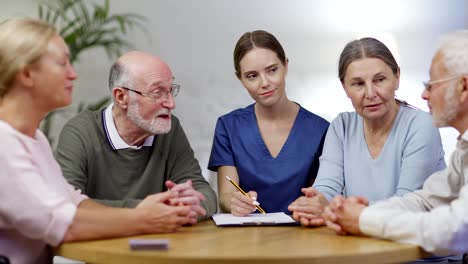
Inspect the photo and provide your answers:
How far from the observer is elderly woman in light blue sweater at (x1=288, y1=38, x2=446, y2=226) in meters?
2.74

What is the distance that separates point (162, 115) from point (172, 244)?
0.96 meters

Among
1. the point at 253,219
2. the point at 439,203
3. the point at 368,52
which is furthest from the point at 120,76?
the point at 439,203

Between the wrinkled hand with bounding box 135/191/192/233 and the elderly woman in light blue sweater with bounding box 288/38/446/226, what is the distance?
0.65 m

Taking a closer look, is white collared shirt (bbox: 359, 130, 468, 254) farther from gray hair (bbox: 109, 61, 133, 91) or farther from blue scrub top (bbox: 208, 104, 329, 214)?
gray hair (bbox: 109, 61, 133, 91)

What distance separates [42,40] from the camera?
211cm

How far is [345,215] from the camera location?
220cm

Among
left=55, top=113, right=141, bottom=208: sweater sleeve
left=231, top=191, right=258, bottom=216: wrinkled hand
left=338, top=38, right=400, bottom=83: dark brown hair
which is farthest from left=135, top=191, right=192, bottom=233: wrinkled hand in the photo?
left=338, top=38, right=400, bottom=83: dark brown hair

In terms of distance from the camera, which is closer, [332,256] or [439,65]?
[332,256]

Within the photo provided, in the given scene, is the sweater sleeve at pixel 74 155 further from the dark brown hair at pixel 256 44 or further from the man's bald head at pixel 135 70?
the dark brown hair at pixel 256 44

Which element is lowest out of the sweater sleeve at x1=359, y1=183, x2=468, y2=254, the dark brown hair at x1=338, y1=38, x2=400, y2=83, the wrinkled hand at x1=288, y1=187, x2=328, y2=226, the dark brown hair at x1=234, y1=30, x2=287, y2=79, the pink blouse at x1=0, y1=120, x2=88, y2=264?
the pink blouse at x1=0, y1=120, x2=88, y2=264

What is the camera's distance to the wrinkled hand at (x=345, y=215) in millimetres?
2176

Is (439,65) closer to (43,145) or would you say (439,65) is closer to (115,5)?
(43,145)

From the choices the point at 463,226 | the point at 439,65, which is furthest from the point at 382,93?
the point at 463,226

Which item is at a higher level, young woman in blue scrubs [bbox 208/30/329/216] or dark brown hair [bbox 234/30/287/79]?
dark brown hair [bbox 234/30/287/79]
